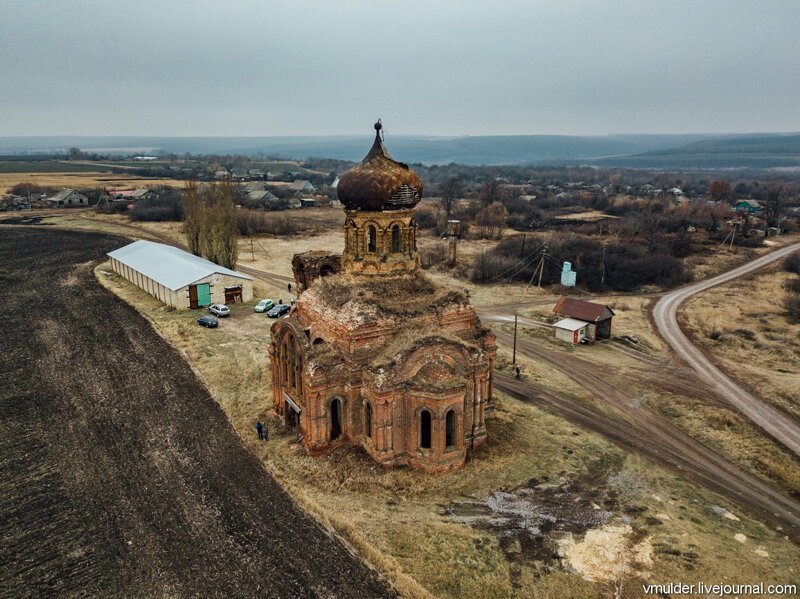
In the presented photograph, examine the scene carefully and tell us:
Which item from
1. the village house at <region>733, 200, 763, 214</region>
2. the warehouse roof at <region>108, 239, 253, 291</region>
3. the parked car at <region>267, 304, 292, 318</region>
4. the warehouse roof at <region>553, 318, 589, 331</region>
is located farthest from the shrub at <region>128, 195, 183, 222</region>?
the village house at <region>733, 200, 763, 214</region>

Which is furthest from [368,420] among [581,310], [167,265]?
[167,265]

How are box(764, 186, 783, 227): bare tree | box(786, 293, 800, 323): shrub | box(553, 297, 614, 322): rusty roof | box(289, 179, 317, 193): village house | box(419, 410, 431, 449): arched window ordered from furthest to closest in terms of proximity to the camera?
box(289, 179, 317, 193): village house < box(764, 186, 783, 227): bare tree < box(786, 293, 800, 323): shrub < box(553, 297, 614, 322): rusty roof < box(419, 410, 431, 449): arched window

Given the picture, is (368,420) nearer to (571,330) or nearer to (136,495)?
(136,495)

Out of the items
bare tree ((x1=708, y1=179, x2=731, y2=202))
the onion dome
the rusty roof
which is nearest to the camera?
the onion dome

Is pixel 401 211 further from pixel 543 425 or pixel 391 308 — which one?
pixel 543 425

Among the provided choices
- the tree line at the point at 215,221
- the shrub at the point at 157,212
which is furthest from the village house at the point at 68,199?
the tree line at the point at 215,221

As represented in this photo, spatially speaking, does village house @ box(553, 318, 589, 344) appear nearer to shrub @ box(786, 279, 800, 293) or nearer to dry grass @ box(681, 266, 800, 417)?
dry grass @ box(681, 266, 800, 417)
